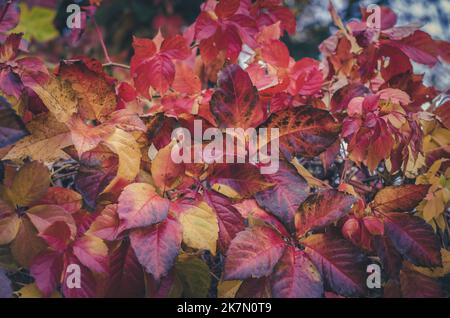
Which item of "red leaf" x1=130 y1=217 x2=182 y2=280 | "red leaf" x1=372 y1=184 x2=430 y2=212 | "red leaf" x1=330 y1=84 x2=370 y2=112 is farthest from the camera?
"red leaf" x1=330 y1=84 x2=370 y2=112

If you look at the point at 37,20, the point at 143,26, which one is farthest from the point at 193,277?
the point at 143,26

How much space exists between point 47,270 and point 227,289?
193 mm

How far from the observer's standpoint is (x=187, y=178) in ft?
1.76

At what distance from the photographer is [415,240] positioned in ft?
1.75

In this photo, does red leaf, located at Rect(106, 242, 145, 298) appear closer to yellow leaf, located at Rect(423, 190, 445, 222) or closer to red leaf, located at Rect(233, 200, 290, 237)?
red leaf, located at Rect(233, 200, 290, 237)

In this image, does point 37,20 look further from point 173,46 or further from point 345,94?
point 345,94

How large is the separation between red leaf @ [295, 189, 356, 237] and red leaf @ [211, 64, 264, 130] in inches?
4.4

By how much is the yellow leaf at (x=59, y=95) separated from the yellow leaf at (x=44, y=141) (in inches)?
0.6

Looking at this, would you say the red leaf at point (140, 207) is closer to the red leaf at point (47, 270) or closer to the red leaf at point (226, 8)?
the red leaf at point (47, 270)

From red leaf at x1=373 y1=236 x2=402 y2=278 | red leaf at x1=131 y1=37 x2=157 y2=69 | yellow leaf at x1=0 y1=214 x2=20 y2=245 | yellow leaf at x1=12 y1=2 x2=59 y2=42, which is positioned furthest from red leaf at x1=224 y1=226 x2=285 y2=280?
yellow leaf at x1=12 y1=2 x2=59 y2=42

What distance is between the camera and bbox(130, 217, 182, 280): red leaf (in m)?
0.46

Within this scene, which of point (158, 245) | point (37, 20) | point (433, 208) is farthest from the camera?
point (37, 20)

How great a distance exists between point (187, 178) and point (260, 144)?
91 millimetres
